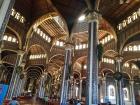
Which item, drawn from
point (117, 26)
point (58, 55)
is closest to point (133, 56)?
point (117, 26)

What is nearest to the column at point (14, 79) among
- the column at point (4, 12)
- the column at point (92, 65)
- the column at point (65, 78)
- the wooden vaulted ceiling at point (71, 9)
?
the wooden vaulted ceiling at point (71, 9)

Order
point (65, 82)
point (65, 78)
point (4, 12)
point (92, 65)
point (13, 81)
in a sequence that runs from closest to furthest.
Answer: point (4, 12)
point (92, 65)
point (65, 82)
point (65, 78)
point (13, 81)

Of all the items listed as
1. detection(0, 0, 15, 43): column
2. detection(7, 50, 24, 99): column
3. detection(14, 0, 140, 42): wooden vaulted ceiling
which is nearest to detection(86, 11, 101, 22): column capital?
detection(14, 0, 140, 42): wooden vaulted ceiling

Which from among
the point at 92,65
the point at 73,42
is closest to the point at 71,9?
the point at 73,42

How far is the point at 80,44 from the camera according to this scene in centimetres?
3197

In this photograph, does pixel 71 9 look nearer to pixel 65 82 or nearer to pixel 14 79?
pixel 65 82

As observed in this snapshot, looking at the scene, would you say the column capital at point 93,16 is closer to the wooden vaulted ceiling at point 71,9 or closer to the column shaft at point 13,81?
the wooden vaulted ceiling at point 71,9

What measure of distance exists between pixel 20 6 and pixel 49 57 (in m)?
11.5

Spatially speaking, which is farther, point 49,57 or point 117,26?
point 49,57

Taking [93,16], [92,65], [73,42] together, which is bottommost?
[92,65]

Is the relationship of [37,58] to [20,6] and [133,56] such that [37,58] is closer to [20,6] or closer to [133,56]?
[20,6]

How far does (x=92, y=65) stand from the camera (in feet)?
38.9

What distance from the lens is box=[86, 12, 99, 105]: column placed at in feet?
36.0

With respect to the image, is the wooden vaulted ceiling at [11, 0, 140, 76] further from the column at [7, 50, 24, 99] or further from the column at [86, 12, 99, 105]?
the column at [7, 50, 24, 99]
